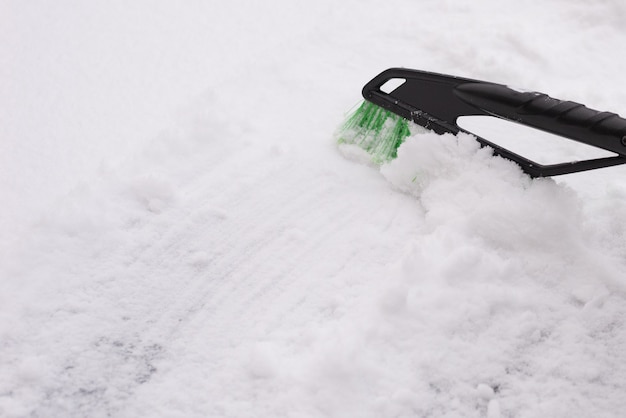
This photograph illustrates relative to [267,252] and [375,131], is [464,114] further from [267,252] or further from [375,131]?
[267,252]

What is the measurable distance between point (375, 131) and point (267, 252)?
39 centimetres

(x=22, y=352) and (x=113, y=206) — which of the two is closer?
(x=22, y=352)

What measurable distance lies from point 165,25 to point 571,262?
116 cm

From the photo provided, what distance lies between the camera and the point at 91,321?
105 centimetres

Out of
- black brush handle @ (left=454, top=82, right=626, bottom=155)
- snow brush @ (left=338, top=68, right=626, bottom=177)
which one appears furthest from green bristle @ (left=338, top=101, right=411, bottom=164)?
black brush handle @ (left=454, top=82, right=626, bottom=155)

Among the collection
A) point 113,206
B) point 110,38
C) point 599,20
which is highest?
point 599,20

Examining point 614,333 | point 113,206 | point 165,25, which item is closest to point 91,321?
point 113,206

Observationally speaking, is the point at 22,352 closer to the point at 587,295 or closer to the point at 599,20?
the point at 587,295

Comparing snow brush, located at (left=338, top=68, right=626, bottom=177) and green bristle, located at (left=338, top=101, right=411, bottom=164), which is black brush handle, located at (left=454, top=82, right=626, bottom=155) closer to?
snow brush, located at (left=338, top=68, right=626, bottom=177)

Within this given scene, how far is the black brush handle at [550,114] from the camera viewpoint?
43.6 inches

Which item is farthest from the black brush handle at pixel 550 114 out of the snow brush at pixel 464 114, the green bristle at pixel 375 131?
the green bristle at pixel 375 131

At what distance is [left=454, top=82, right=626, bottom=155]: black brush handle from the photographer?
111 cm

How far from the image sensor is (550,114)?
1.17 meters

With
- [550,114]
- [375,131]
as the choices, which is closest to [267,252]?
[375,131]
